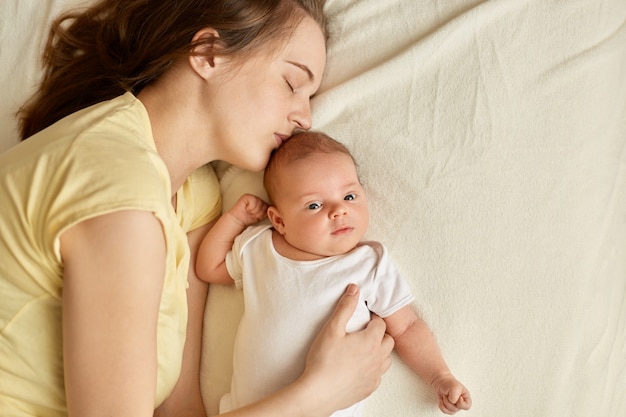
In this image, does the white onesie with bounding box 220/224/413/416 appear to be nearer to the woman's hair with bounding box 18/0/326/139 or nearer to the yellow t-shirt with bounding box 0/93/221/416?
the yellow t-shirt with bounding box 0/93/221/416

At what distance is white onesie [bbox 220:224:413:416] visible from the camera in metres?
1.38

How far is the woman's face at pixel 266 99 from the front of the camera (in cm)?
139

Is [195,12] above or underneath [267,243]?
above

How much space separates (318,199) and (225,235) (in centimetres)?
25

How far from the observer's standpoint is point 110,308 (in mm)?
1104

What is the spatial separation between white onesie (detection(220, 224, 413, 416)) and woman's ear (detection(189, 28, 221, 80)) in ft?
1.31

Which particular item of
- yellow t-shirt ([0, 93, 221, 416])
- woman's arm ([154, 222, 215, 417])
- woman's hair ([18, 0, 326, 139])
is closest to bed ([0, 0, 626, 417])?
woman's arm ([154, 222, 215, 417])

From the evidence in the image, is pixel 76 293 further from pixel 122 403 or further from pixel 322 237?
pixel 322 237

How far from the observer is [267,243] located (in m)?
1.48

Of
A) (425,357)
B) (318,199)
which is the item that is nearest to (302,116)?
(318,199)

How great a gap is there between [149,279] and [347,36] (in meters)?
0.79

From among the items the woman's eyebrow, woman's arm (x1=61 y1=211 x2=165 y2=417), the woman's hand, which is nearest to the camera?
woman's arm (x1=61 y1=211 x2=165 y2=417)

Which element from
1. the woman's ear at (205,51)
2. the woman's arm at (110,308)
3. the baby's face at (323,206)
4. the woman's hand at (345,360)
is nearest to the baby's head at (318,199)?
the baby's face at (323,206)

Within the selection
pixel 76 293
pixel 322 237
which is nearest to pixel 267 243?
pixel 322 237
